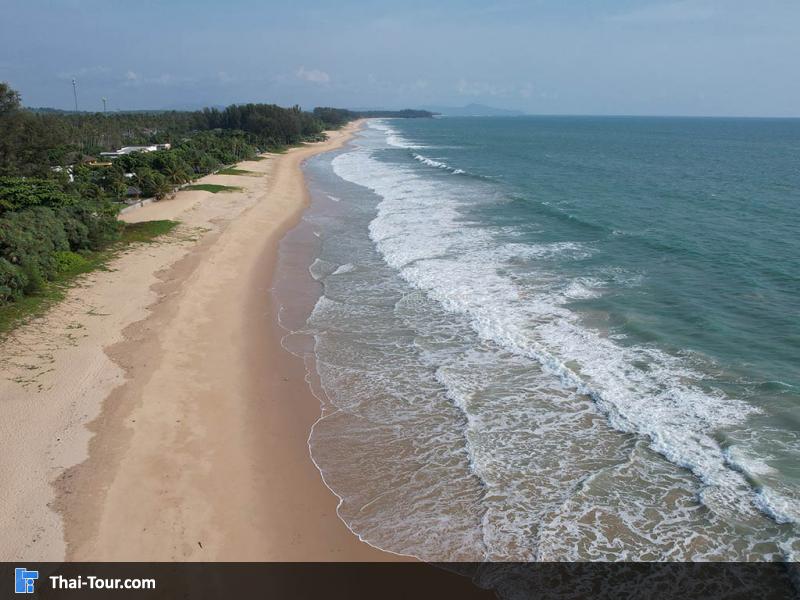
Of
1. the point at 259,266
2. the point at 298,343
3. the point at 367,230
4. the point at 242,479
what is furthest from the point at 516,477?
the point at 367,230

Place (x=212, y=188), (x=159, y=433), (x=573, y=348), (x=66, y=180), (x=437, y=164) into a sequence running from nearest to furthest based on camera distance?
(x=159, y=433)
(x=573, y=348)
(x=66, y=180)
(x=212, y=188)
(x=437, y=164)

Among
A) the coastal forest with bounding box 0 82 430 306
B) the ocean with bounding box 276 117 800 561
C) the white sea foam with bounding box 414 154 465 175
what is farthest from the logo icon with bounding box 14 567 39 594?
the white sea foam with bounding box 414 154 465 175

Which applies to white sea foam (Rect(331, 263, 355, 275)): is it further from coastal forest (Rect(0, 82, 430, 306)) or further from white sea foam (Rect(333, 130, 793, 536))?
coastal forest (Rect(0, 82, 430, 306))

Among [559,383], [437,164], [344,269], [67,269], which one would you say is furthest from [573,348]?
[437,164]

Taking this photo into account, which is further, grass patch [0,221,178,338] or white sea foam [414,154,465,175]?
white sea foam [414,154,465,175]

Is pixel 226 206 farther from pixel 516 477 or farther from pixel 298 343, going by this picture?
pixel 516 477

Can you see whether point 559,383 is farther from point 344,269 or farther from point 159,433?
point 344,269

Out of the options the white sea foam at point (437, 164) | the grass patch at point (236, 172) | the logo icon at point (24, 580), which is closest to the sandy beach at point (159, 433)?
the logo icon at point (24, 580)
